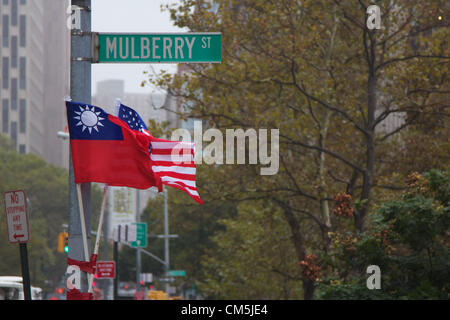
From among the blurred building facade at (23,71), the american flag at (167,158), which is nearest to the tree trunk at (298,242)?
the american flag at (167,158)

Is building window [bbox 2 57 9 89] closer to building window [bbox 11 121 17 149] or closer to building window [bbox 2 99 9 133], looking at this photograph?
building window [bbox 2 99 9 133]

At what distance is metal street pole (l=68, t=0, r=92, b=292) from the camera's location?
658 centimetres

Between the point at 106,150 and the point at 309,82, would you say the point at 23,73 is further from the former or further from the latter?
the point at 106,150

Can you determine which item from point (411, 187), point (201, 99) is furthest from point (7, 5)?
point (411, 187)

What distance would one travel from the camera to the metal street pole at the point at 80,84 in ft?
21.6

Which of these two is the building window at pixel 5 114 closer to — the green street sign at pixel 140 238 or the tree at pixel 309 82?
the green street sign at pixel 140 238

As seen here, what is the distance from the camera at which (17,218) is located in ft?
29.0

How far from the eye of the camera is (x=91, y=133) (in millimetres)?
7027

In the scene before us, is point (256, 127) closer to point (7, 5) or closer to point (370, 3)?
point (370, 3)

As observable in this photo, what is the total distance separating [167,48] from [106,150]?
1173mm

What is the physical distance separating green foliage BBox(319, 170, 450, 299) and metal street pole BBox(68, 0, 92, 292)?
5967mm

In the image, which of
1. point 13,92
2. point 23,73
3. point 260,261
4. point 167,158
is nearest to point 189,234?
point 260,261

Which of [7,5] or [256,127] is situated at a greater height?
[7,5]

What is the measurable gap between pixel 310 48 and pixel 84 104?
1418cm
